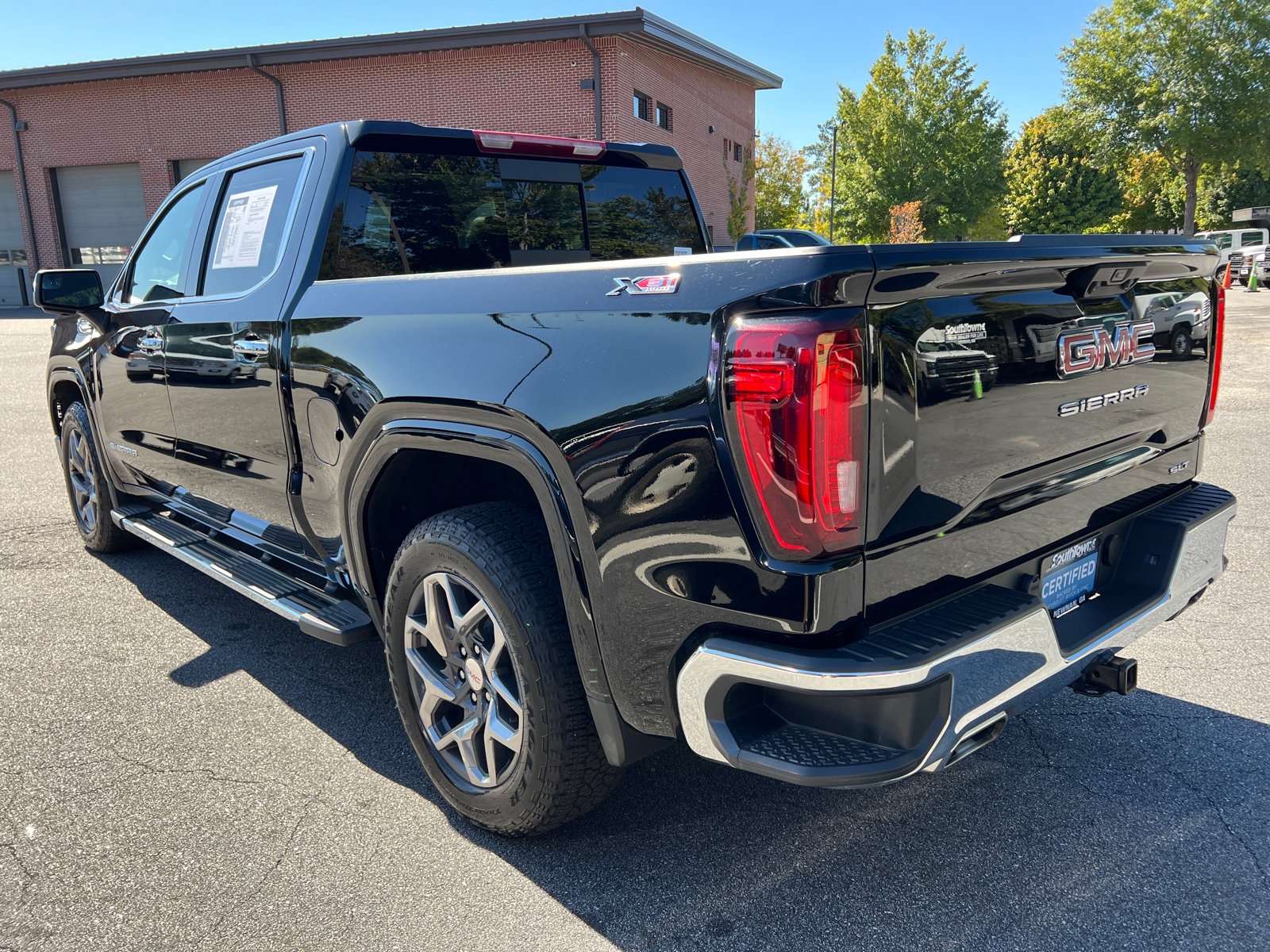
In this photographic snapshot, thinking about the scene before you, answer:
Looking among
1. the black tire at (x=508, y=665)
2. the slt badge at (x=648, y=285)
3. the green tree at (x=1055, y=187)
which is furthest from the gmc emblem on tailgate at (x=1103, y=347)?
the green tree at (x=1055, y=187)

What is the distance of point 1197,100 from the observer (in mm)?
32656

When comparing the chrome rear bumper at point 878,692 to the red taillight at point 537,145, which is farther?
the red taillight at point 537,145

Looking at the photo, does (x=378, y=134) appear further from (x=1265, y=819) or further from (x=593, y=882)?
(x=1265, y=819)

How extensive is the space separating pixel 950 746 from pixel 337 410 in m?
1.94

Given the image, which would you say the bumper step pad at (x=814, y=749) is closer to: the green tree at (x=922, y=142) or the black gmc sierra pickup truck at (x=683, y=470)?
the black gmc sierra pickup truck at (x=683, y=470)

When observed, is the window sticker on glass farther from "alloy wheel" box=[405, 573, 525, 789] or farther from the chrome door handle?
"alloy wheel" box=[405, 573, 525, 789]

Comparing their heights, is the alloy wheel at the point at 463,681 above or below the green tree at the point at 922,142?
below

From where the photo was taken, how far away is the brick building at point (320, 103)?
25078 mm

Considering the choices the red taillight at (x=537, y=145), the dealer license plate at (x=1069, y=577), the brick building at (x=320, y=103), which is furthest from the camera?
the brick building at (x=320, y=103)

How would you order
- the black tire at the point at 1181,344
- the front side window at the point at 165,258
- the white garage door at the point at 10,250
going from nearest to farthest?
the black tire at the point at 1181,344 < the front side window at the point at 165,258 < the white garage door at the point at 10,250

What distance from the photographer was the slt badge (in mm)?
1928

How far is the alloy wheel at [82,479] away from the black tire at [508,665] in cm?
316

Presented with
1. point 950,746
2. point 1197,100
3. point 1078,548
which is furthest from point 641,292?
point 1197,100

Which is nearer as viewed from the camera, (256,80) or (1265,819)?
(1265,819)
